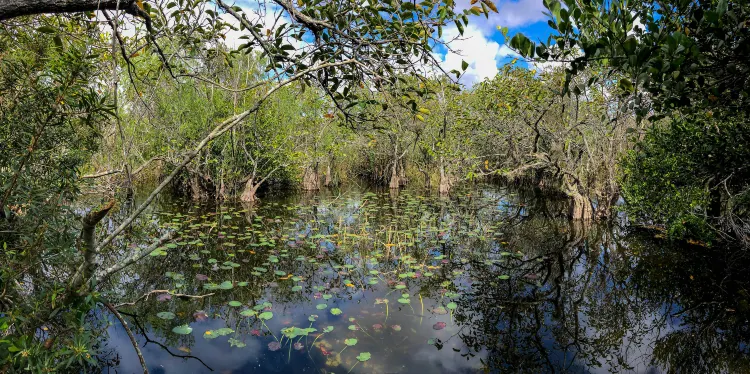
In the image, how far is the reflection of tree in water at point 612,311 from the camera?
14.5ft

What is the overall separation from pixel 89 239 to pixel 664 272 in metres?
8.82

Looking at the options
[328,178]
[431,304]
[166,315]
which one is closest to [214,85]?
[166,315]

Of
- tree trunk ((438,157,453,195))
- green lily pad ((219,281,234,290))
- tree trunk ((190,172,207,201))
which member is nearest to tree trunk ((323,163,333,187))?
tree trunk ((438,157,453,195))

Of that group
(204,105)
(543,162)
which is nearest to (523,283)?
(543,162)

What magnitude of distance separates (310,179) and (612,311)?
16692 mm

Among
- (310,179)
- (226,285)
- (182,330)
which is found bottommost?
(182,330)

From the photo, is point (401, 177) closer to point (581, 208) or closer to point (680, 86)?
point (581, 208)

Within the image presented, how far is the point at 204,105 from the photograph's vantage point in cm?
1348

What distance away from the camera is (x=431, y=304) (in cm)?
574

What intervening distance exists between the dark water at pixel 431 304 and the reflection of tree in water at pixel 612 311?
2 cm

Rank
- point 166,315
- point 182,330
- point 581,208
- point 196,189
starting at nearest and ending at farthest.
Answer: point 182,330
point 166,315
point 581,208
point 196,189

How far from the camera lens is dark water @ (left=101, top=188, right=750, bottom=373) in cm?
439

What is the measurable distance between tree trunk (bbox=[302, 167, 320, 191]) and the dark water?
34.2 ft

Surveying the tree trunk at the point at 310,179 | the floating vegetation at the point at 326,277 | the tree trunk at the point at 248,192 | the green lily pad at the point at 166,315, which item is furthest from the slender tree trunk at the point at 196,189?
the green lily pad at the point at 166,315
